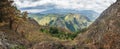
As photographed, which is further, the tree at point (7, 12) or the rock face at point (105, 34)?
the tree at point (7, 12)

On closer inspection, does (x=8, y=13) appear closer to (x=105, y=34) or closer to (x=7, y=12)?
(x=7, y=12)

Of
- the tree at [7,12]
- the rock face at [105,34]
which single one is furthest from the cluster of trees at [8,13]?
the rock face at [105,34]

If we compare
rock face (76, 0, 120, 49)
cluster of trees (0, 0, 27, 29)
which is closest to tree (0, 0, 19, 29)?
cluster of trees (0, 0, 27, 29)

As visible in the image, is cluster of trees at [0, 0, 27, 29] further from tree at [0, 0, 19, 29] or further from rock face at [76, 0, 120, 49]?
rock face at [76, 0, 120, 49]

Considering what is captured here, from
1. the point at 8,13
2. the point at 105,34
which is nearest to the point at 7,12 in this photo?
the point at 8,13

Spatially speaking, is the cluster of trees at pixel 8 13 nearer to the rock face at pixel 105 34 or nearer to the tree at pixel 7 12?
the tree at pixel 7 12

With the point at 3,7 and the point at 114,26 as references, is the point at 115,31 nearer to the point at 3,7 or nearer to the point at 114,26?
the point at 114,26
